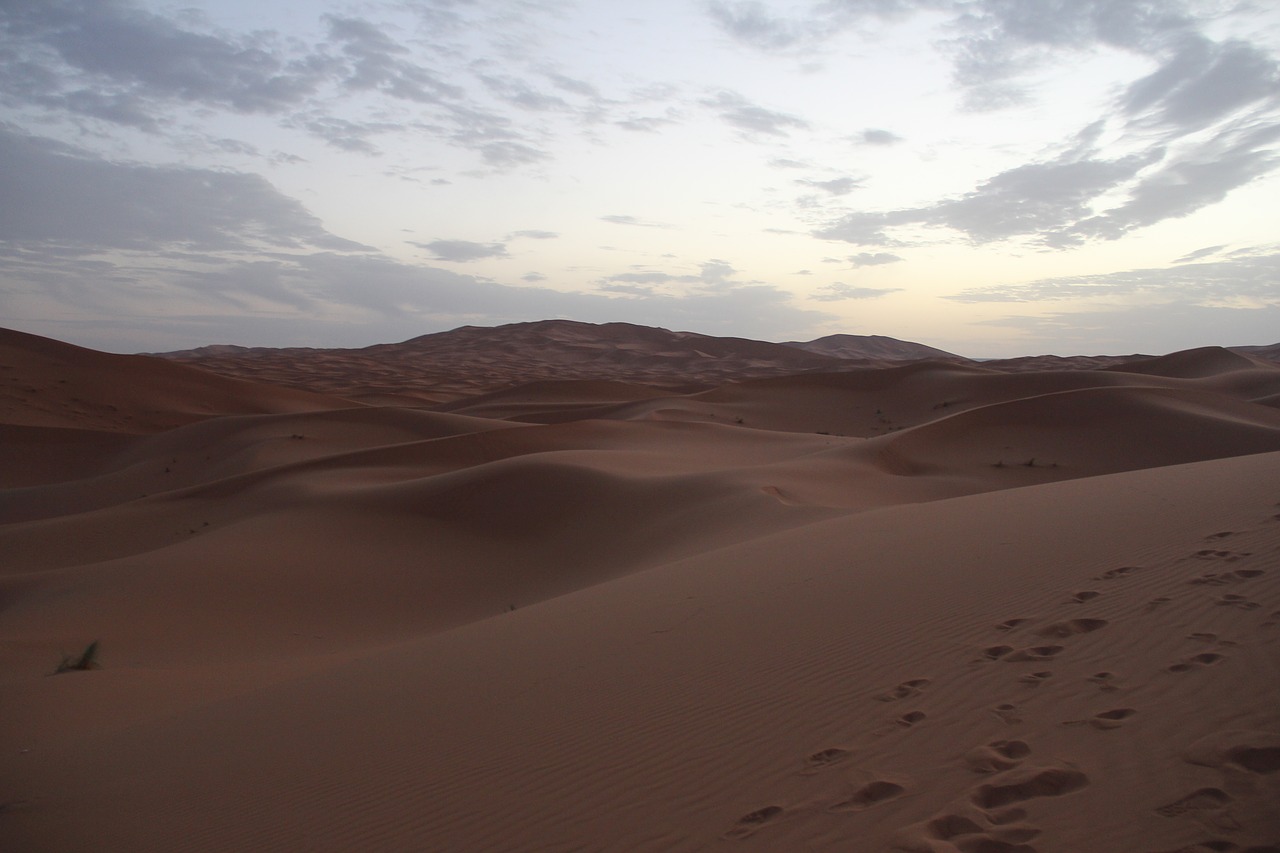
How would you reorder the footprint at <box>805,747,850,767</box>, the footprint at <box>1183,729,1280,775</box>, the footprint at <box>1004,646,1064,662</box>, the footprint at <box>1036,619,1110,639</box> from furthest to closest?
the footprint at <box>1036,619,1110,639</box>
the footprint at <box>1004,646,1064,662</box>
the footprint at <box>805,747,850,767</box>
the footprint at <box>1183,729,1280,775</box>

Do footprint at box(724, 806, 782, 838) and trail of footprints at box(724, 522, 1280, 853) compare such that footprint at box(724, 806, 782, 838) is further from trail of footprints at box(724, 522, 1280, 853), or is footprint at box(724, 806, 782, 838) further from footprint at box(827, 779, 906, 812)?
footprint at box(827, 779, 906, 812)

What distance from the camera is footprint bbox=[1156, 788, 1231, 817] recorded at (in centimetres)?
251

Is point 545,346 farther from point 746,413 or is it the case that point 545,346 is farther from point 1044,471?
point 1044,471

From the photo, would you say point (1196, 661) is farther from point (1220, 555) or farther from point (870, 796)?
point (1220, 555)

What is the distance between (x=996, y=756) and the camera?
307 centimetres

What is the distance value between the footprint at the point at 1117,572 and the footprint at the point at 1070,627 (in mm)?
868

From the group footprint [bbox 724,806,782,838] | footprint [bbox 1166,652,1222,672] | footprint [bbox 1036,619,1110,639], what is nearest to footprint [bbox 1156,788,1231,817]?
footprint [bbox 1166,652,1222,672]

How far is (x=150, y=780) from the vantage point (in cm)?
468

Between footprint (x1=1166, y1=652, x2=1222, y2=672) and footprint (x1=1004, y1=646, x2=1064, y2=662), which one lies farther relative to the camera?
footprint (x1=1004, y1=646, x2=1064, y2=662)

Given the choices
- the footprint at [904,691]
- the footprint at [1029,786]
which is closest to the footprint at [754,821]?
the footprint at [1029,786]

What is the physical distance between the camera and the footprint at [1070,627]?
4160 mm

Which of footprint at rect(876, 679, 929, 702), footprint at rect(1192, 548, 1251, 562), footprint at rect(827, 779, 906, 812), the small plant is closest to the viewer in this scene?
footprint at rect(827, 779, 906, 812)

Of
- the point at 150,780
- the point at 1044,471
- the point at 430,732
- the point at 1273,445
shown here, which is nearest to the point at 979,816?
the point at 430,732

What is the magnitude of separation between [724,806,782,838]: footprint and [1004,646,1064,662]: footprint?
1637 mm
